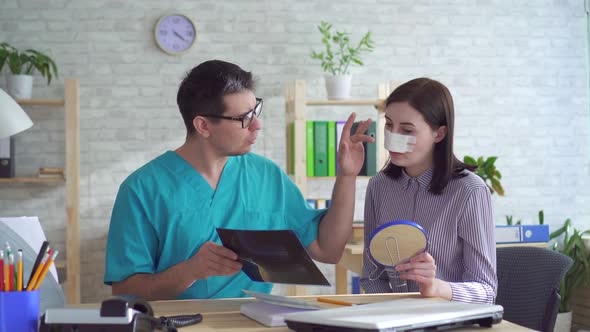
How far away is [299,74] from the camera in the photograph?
458cm

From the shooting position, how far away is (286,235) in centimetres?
130

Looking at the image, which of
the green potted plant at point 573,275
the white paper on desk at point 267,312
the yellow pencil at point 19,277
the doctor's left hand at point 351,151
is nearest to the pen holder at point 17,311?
the yellow pencil at point 19,277

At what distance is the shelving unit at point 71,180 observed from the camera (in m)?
4.13

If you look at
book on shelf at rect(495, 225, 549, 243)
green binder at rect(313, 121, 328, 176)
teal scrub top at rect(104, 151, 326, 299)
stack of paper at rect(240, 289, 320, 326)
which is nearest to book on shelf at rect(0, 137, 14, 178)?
green binder at rect(313, 121, 328, 176)

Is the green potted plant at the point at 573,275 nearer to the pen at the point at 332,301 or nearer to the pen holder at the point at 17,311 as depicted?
the pen at the point at 332,301

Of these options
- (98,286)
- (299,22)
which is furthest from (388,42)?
(98,286)

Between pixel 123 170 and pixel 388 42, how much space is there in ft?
6.45

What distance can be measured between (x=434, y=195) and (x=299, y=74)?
9.48 feet

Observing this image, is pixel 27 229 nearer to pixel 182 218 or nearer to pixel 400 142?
pixel 182 218

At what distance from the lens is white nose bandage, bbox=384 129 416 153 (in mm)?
1763

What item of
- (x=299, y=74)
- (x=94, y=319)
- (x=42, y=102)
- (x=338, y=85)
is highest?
(x=299, y=74)

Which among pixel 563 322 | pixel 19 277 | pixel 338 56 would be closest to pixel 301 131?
pixel 338 56

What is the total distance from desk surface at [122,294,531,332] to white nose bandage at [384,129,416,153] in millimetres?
408

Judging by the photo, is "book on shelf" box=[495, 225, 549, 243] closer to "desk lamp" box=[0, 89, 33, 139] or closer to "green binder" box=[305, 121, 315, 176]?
"green binder" box=[305, 121, 315, 176]
